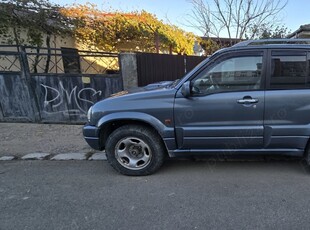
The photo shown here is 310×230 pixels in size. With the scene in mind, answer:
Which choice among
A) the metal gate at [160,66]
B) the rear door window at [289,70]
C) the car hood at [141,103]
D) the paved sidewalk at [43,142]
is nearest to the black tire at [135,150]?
the car hood at [141,103]

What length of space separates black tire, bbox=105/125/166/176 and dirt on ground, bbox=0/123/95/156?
1.29 m

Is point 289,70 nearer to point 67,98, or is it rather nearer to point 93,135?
point 93,135

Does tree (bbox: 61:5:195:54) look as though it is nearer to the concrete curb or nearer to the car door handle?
the concrete curb

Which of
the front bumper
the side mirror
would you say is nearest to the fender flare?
the front bumper

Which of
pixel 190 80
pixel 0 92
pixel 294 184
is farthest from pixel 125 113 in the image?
pixel 0 92

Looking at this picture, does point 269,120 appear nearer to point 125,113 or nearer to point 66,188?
point 125,113

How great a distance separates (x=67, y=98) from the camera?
6.43m

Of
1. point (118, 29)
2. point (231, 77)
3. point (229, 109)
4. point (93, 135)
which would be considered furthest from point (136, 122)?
point (118, 29)

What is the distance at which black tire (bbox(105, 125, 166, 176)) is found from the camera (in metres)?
3.53

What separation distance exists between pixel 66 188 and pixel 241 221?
2.24m

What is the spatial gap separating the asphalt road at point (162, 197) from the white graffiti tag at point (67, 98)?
258 centimetres

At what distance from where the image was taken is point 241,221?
2.53 meters

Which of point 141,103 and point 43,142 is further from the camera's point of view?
point 43,142

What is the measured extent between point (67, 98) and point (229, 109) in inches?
179
